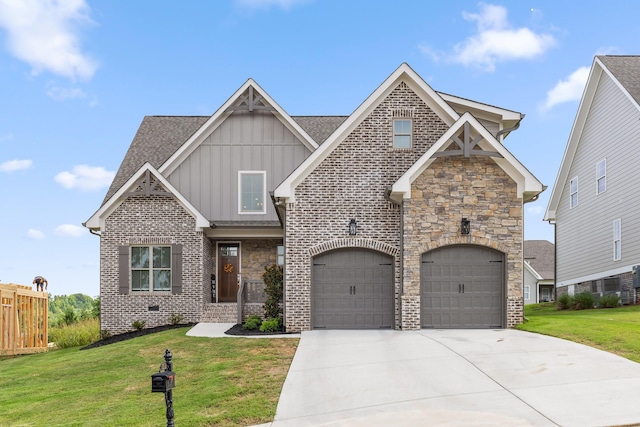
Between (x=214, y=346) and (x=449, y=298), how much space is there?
6572mm

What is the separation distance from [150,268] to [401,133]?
1020 cm

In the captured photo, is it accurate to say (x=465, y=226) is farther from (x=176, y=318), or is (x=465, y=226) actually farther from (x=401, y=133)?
(x=176, y=318)

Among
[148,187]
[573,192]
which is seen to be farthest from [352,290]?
[573,192]

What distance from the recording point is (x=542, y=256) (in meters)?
50.2

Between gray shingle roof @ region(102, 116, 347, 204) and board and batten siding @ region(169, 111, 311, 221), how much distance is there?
203cm

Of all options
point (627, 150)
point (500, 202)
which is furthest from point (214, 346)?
point (627, 150)

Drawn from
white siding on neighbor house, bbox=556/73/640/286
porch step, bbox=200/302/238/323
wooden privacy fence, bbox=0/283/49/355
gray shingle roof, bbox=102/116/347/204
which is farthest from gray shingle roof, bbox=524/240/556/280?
wooden privacy fence, bbox=0/283/49/355

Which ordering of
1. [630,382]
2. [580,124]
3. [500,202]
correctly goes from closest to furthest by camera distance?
[630,382]
[500,202]
[580,124]

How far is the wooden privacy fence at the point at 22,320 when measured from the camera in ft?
71.2

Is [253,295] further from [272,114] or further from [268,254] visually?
[272,114]

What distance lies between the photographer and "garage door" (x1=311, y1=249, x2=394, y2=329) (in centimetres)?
1798

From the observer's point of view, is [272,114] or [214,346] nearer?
[214,346]

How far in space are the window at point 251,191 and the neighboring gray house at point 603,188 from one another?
547 inches

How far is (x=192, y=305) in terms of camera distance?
21984 mm
